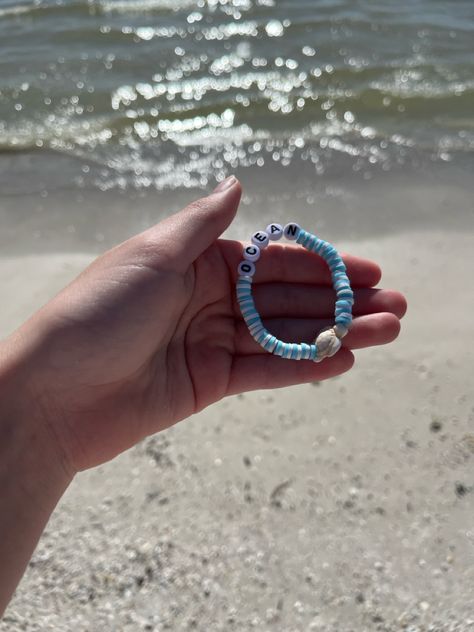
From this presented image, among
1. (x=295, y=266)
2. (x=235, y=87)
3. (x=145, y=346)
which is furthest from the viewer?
(x=235, y=87)

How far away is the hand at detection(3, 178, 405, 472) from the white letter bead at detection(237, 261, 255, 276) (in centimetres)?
11

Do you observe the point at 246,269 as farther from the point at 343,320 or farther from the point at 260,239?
the point at 343,320

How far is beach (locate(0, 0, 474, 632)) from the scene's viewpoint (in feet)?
9.84

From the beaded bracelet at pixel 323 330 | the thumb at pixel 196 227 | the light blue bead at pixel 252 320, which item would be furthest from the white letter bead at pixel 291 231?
the light blue bead at pixel 252 320

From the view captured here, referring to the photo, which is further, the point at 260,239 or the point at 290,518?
the point at 290,518

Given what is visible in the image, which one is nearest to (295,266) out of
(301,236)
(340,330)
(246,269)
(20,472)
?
(301,236)

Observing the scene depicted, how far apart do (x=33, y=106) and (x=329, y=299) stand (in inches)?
243

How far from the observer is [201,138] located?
7.23 meters

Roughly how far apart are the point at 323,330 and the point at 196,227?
2.20 ft

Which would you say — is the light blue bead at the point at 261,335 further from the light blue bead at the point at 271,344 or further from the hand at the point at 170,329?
the hand at the point at 170,329

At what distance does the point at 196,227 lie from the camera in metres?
2.71

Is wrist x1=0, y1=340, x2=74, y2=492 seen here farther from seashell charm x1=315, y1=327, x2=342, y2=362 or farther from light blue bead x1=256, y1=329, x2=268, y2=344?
seashell charm x1=315, y1=327, x2=342, y2=362

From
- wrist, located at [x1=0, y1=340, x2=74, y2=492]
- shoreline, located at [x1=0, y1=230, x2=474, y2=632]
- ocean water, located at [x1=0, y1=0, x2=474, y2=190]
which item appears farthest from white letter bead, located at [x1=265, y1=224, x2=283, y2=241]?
ocean water, located at [x1=0, y1=0, x2=474, y2=190]

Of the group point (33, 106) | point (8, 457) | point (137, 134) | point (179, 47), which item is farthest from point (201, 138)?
point (8, 457)
